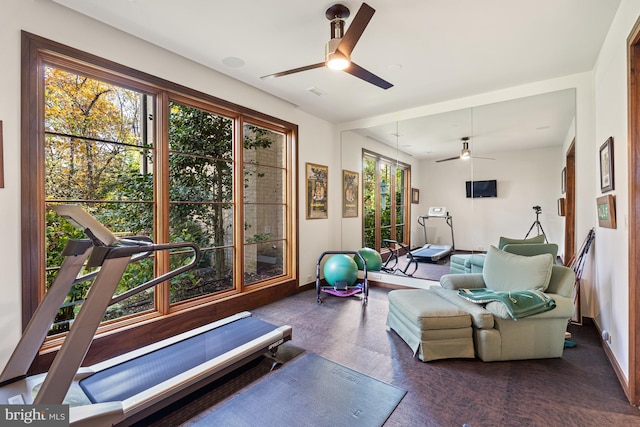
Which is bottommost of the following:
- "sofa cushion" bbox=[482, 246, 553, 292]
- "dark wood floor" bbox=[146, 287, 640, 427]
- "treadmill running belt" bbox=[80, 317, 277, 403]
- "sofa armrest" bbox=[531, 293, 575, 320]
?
"dark wood floor" bbox=[146, 287, 640, 427]

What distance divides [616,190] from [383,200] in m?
3.57

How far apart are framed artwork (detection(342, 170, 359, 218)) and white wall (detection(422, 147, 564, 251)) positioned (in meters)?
1.49

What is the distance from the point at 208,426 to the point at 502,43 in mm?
4245

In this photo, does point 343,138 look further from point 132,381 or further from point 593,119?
point 132,381

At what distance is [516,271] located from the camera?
3082 mm

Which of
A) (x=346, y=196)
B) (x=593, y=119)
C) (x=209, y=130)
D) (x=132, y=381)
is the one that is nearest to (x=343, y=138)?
(x=346, y=196)

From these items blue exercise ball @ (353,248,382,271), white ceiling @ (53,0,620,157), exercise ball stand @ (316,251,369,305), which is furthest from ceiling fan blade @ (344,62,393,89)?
blue exercise ball @ (353,248,382,271)

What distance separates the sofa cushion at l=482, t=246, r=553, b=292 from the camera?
291 centimetres

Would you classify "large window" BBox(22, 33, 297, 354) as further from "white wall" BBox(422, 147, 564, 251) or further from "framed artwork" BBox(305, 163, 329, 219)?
"white wall" BBox(422, 147, 564, 251)

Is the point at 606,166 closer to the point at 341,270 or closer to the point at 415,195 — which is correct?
the point at 415,195

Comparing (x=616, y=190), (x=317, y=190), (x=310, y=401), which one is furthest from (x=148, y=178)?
(x=616, y=190)

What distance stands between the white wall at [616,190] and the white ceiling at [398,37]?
275 mm

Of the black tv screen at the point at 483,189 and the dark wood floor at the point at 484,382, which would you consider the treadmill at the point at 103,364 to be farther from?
the black tv screen at the point at 483,189

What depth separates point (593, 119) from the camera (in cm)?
355
